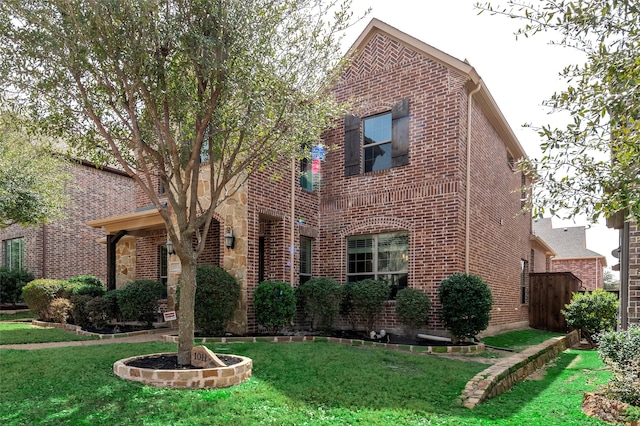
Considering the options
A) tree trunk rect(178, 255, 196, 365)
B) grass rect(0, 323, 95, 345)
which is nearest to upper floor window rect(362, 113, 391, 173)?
tree trunk rect(178, 255, 196, 365)

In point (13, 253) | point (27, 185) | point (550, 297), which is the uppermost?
point (27, 185)

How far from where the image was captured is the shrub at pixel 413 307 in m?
9.26

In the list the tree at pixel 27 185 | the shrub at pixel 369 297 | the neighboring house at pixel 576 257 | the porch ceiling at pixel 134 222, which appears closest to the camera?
the shrub at pixel 369 297

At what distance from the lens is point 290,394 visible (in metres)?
5.18

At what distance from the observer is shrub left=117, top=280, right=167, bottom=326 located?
10570 millimetres

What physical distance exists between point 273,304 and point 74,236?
488 inches

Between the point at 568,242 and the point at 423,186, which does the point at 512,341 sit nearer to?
the point at 423,186

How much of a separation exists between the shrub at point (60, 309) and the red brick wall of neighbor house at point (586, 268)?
28.6m

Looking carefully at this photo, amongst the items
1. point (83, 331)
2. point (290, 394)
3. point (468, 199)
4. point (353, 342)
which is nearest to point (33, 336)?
point (83, 331)

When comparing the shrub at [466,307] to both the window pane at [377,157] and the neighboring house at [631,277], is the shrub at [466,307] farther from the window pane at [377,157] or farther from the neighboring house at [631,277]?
the window pane at [377,157]

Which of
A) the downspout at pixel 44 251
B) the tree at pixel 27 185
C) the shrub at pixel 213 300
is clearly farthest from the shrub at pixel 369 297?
the downspout at pixel 44 251

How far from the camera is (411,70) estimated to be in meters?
10.9

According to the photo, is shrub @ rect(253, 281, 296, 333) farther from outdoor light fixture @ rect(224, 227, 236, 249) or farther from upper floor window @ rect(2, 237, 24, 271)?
upper floor window @ rect(2, 237, 24, 271)

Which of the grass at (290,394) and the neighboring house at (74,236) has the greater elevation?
Answer: the neighboring house at (74,236)
